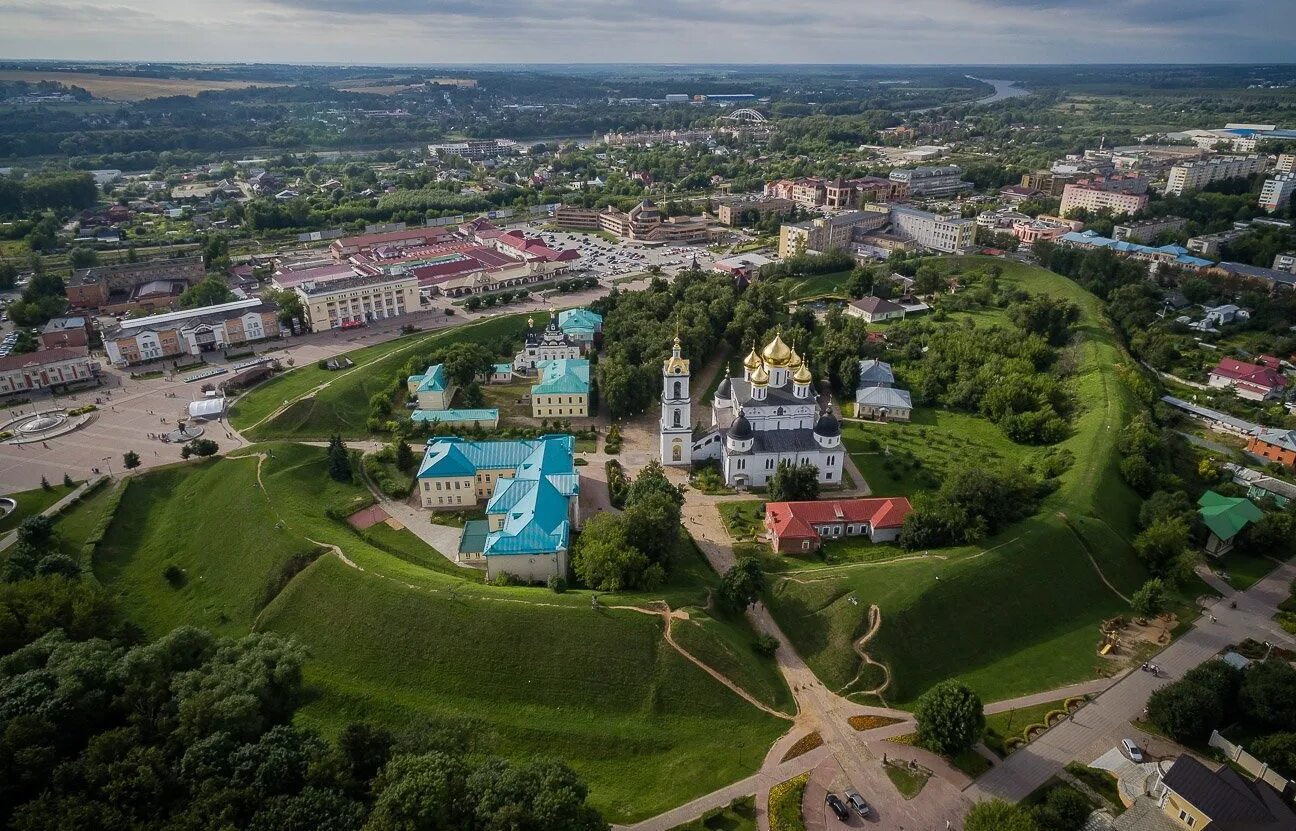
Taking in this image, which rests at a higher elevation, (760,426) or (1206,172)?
(1206,172)

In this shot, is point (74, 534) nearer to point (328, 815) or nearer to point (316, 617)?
point (316, 617)

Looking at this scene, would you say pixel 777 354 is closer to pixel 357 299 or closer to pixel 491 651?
pixel 491 651

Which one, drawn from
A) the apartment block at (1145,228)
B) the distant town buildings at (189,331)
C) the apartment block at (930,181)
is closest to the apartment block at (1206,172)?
the apartment block at (1145,228)

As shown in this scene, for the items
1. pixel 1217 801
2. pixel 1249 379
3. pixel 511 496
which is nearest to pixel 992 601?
pixel 1217 801

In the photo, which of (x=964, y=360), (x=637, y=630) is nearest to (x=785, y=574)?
(x=637, y=630)

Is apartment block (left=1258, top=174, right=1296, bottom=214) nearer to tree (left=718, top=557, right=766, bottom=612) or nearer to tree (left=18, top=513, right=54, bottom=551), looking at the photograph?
tree (left=718, top=557, right=766, bottom=612)

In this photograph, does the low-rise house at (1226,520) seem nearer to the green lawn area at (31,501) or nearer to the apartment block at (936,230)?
the green lawn area at (31,501)
